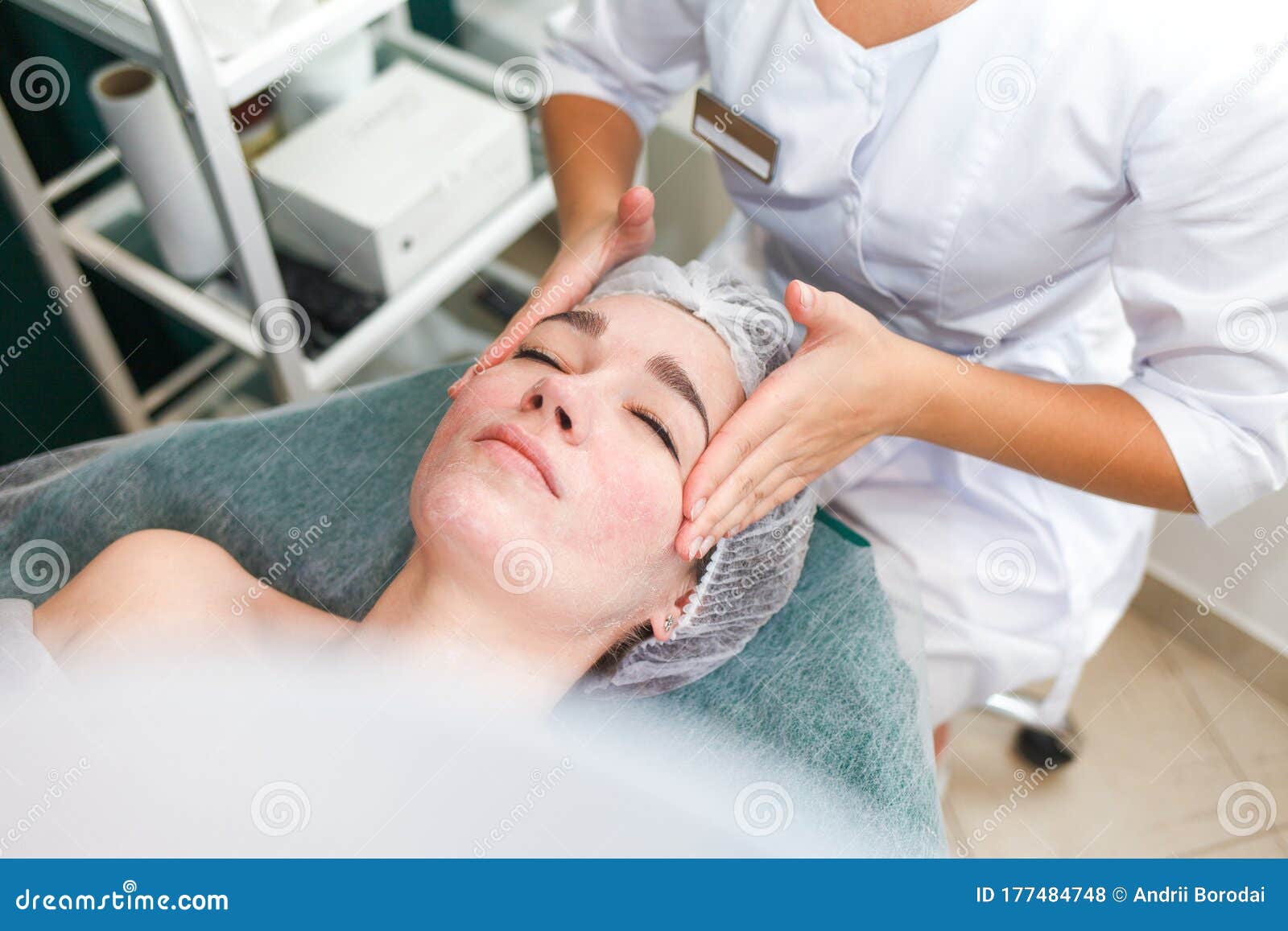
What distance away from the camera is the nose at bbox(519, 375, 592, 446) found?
3.20 ft

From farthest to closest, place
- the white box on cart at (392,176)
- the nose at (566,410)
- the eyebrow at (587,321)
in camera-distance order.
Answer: the white box on cart at (392,176) → the eyebrow at (587,321) → the nose at (566,410)

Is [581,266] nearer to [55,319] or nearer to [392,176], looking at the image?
[392,176]

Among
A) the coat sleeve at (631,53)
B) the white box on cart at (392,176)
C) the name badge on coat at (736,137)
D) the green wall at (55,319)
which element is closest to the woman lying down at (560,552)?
the name badge on coat at (736,137)

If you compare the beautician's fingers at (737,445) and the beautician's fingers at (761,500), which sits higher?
the beautician's fingers at (737,445)

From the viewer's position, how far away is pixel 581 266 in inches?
47.5

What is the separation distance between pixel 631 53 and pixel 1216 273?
2.62 ft

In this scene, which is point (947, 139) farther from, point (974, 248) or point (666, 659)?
point (666, 659)

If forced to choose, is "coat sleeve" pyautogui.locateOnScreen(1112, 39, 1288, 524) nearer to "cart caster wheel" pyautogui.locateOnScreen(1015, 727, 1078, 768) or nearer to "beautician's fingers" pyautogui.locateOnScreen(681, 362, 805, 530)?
"beautician's fingers" pyautogui.locateOnScreen(681, 362, 805, 530)

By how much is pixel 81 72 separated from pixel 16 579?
3.49 feet

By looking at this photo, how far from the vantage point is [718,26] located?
117cm

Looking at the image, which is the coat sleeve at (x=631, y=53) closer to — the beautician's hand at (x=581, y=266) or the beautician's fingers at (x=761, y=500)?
the beautician's hand at (x=581, y=266)

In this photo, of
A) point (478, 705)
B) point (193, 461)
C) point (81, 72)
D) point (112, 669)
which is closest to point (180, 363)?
point (81, 72)

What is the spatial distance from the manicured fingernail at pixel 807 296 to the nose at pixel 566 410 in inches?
9.3

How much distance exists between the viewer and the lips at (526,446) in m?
0.97
